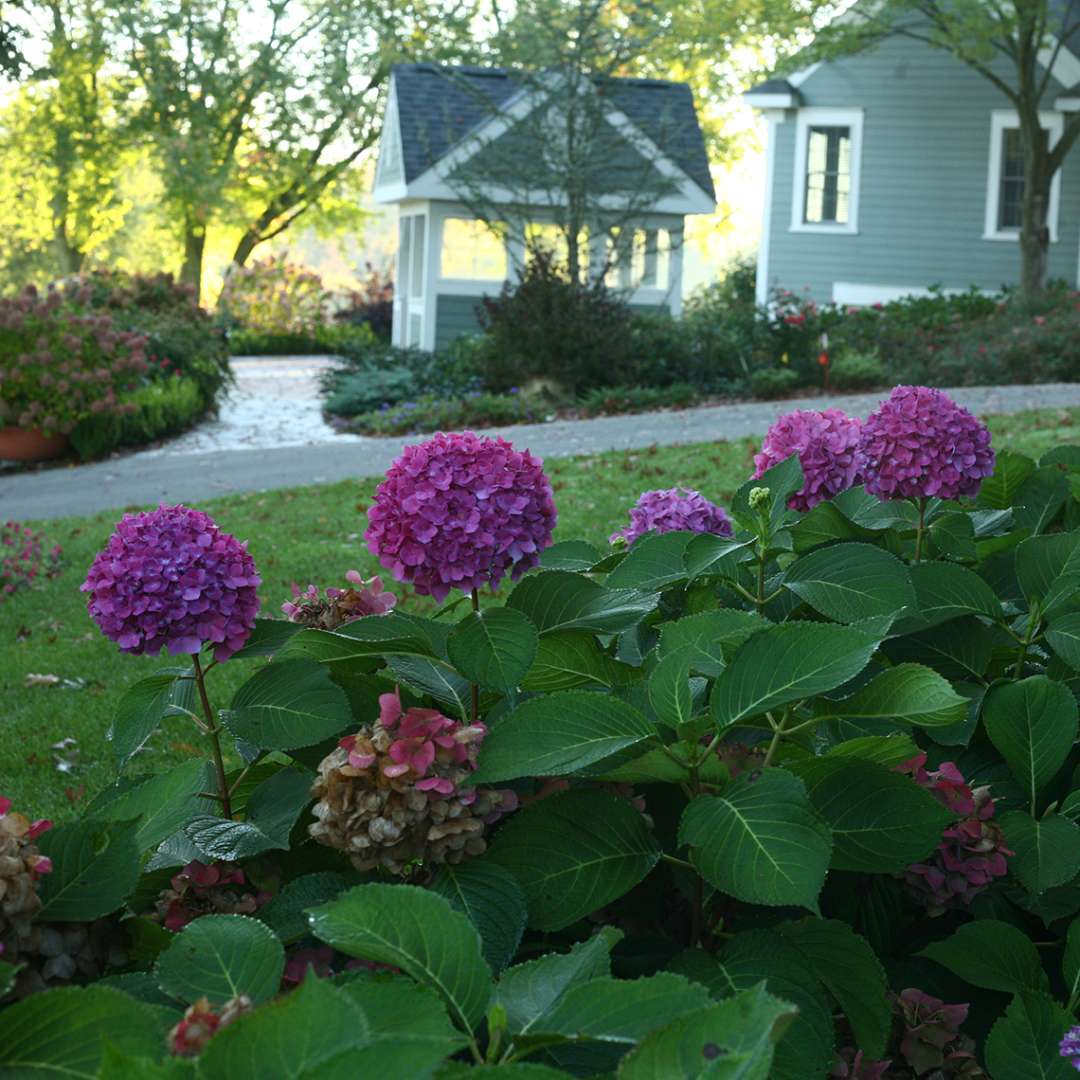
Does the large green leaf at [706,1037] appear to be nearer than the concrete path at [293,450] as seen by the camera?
Yes

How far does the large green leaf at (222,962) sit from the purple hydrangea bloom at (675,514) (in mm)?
1276

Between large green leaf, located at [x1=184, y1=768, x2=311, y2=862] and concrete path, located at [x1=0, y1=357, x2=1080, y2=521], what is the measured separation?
10028 millimetres

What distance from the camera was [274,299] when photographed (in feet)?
102

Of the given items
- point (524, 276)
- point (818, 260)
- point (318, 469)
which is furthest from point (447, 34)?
point (318, 469)

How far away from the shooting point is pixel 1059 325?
1786cm

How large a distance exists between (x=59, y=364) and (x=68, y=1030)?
1465 cm

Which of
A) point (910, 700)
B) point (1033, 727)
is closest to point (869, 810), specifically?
point (910, 700)

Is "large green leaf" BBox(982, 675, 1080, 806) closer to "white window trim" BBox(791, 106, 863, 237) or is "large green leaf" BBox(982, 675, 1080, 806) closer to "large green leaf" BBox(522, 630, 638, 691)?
"large green leaf" BBox(522, 630, 638, 691)

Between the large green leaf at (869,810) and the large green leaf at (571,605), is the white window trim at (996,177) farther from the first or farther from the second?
the large green leaf at (869,810)

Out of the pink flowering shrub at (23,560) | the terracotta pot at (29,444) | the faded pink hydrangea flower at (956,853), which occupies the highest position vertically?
the faded pink hydrangea flower at (956,853)

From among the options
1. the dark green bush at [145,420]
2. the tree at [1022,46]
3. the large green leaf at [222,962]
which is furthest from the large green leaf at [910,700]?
the tree at [1022,46]

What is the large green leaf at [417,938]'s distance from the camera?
1.06 m

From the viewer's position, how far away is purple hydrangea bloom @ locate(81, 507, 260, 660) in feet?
5.53

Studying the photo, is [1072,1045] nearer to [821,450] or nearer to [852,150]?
[821,450]
